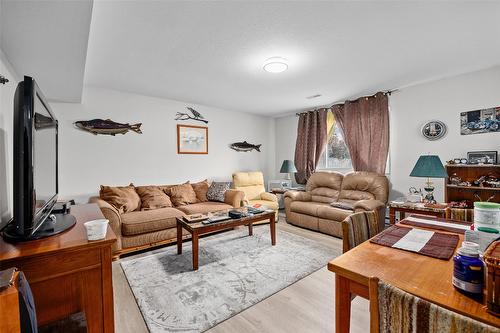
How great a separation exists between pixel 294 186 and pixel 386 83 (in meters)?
2.88

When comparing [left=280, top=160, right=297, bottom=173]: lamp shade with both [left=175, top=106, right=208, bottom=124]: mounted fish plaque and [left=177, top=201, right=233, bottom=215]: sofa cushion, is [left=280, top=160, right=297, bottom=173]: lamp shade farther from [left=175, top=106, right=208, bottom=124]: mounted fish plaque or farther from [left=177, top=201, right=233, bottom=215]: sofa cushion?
[left=175, top=106, right=208, bottom=124]: mounted fish plaque

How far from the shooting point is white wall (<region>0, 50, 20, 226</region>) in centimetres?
156

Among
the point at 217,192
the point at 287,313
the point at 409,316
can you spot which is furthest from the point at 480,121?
the point at 217,192

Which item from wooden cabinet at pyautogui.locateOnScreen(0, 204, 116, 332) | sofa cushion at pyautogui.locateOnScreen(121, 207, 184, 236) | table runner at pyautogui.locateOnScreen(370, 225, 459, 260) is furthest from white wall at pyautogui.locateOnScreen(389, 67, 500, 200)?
wooden cabinet at pyautogui.locateOnScreen(0, 204, 116, 332)

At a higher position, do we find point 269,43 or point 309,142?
point 269,43

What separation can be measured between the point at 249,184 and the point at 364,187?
223 centimetres

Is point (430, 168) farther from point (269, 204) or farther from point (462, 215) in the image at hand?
point (269, 204)

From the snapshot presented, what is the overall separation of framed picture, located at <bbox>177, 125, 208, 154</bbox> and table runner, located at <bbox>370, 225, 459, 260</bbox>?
373cm

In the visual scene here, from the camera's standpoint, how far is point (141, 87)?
3.50 metres

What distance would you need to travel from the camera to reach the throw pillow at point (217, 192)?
4.10 meters

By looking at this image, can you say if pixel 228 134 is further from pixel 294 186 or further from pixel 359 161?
pixel 359 161

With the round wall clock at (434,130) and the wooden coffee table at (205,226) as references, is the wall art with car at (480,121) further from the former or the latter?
the wooden coffee table at (205,226)

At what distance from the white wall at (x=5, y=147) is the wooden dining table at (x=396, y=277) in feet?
7.05

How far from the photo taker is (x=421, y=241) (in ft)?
4.23
